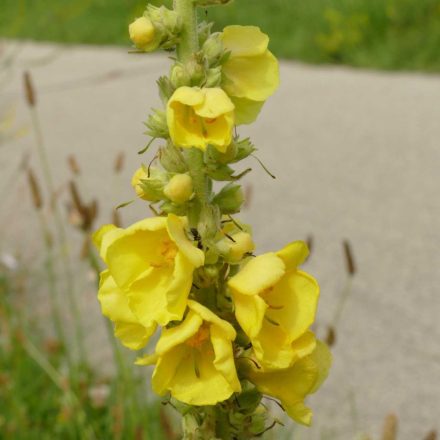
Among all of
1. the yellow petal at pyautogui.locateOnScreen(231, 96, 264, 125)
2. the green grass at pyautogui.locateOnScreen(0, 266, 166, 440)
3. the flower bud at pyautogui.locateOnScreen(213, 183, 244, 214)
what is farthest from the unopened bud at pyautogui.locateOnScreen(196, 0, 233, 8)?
the green grass at pyautogui.locateOnScreen(0, 266, 166, 440)

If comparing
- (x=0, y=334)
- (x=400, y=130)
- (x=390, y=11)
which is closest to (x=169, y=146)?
(x=0, y=334)

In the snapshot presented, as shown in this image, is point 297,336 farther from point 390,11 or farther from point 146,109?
point 390,11

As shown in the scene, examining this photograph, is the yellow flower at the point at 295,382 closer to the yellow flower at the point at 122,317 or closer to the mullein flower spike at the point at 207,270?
the mullein flower spike at the point at 207,270

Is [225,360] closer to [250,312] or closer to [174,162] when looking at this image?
[250,312]

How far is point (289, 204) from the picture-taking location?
4.74 m

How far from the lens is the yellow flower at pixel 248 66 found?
106 cm

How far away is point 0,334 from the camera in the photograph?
3.14 m

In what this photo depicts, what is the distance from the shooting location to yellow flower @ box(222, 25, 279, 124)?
106 cm

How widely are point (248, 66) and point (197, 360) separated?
366 millimetres

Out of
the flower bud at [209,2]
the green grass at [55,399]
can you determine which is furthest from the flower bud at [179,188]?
the green grass at [55,399]

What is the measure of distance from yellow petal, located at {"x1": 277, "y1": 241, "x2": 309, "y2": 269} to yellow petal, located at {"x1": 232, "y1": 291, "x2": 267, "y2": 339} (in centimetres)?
7

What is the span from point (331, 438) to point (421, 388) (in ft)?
1.67

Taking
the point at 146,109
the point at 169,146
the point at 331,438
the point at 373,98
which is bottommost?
the point at 146,109

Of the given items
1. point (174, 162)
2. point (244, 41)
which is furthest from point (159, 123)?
point (244, 41)
